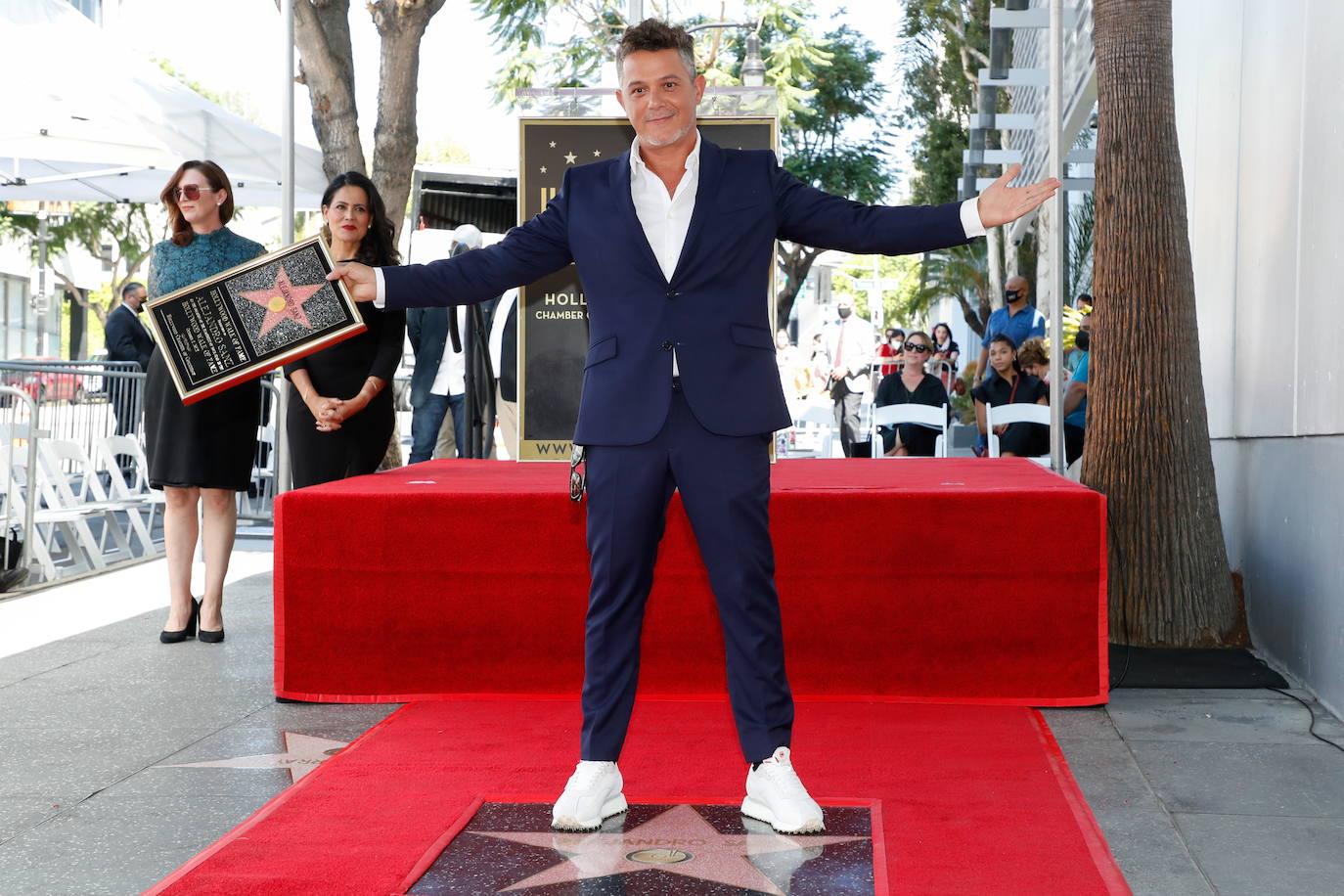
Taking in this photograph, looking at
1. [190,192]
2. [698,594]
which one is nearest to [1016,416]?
[698,594]

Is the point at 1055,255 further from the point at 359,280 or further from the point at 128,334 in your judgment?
the point at 128,334

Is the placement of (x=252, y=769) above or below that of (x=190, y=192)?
below

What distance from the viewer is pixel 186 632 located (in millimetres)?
6344

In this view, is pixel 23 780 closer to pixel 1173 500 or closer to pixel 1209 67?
pixel 1173 500

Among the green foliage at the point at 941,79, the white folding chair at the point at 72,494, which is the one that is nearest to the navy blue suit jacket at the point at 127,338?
the white folding chair at the point at 72,494

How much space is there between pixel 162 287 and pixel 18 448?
111 inches

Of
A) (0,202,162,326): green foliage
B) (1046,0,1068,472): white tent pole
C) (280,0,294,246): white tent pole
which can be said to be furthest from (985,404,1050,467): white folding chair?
(0,202,162,326): green foliage

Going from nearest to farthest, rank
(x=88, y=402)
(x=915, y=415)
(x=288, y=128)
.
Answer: (x=288, y=128) → (x=88, y=402) → (x=915, y=415)

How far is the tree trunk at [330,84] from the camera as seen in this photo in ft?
36.8

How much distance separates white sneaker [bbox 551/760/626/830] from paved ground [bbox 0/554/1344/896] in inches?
35.9

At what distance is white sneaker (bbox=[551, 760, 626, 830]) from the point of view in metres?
3.46

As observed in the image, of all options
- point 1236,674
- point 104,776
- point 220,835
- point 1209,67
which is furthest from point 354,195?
point 1209,67

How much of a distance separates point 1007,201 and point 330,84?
355 inches

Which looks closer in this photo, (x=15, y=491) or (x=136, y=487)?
(x=15, y=491)
